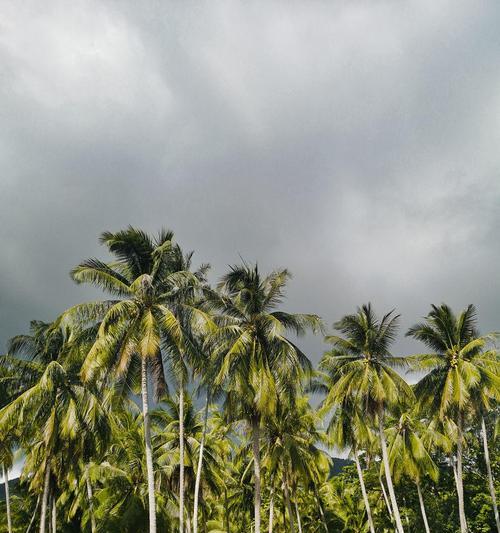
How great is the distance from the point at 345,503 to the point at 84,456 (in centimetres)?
2619

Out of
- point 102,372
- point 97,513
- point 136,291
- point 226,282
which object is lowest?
point 97,513

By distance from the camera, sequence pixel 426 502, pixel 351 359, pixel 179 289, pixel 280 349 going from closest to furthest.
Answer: pixel 179 289 → pixel 280 349 → pixel 351 359 → pixel 426 502

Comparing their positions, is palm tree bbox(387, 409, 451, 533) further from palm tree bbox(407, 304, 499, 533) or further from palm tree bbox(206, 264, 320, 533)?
palm tree bbox(206, 264, 320, 533)

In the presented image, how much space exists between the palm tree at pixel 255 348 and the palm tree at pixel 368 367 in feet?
16.4

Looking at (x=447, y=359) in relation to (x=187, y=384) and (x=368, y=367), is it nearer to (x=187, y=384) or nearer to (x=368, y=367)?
(x=368, y=367)

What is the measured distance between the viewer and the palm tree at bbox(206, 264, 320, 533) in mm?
19547

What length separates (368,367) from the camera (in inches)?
980

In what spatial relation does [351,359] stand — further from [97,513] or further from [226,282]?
[97,513]

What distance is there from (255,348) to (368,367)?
7.63m

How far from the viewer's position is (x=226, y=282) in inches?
867

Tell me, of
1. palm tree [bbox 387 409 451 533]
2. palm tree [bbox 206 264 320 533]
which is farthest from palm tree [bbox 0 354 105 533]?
palm tree [bbox 387 409 451 533]

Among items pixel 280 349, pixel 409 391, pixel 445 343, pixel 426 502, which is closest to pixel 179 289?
pixel 280 349

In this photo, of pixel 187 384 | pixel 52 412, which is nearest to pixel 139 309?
pixel 187 384

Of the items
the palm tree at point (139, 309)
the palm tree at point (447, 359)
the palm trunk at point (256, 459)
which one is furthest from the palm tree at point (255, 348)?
the palm tree at point (447, 359)
